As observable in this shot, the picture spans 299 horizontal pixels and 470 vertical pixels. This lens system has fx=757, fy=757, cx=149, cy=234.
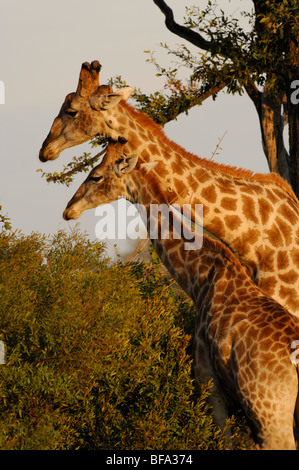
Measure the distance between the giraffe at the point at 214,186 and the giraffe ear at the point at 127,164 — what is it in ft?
1.69

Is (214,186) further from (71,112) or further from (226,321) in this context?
(226,321)

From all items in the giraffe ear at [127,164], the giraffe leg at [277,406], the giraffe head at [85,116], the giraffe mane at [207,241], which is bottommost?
the giraffe leg at [277,406]

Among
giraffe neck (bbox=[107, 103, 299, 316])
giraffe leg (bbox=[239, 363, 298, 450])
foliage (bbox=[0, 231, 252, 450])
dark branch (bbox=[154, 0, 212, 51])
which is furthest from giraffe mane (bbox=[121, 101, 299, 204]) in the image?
dark branch (bbox=[154, 0, 212, 51])

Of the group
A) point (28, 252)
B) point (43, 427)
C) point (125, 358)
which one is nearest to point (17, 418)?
point (43, 427)

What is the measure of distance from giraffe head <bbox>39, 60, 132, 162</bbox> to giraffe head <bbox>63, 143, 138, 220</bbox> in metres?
0.39

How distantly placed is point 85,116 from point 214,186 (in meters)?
2.26

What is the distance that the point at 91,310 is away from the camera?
31.2 feet

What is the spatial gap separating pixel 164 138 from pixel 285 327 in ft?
13.6

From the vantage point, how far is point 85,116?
11.6 m

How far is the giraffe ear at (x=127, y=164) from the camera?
427 inches

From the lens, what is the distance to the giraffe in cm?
1098

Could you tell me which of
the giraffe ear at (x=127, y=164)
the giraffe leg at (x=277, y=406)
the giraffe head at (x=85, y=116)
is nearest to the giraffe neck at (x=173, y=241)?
the giraffe ear at (x=127, y=164)

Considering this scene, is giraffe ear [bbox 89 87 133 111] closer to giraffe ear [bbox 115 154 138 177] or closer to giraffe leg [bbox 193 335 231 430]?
giraffe ear [bbox 115 154 138 177]

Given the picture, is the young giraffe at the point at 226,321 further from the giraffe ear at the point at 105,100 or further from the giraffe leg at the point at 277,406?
the giraffe ear at the point at 105,100
